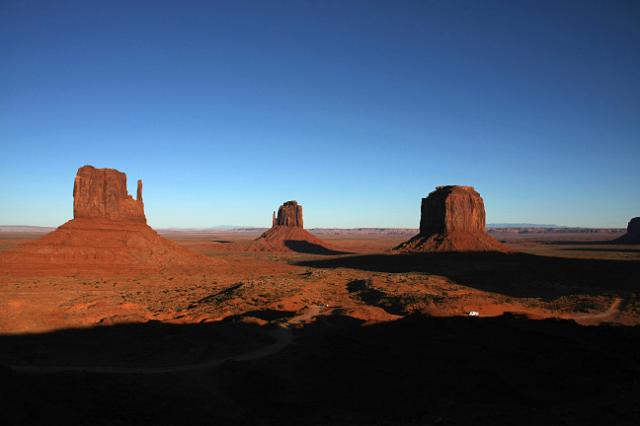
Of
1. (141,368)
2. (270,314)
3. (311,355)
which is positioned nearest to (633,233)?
(270,314)

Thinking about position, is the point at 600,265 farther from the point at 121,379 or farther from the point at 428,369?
the point at 121,379

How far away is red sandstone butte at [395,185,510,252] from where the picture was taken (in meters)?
81.5

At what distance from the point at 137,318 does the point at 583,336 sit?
24839mm

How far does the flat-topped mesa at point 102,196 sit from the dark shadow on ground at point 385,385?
1666 inches

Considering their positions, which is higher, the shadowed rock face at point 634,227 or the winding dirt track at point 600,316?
the shadowed rock face at point 634,227

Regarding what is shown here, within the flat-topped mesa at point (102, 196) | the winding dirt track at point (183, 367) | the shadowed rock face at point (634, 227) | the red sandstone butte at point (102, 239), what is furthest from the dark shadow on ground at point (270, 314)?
the shadowed rock face at point (634, 227)

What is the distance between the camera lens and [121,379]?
15.2 m

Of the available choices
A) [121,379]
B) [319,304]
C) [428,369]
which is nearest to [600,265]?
[319,304]

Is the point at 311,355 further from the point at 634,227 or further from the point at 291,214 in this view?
the point at 634,227

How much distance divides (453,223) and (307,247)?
40.2m

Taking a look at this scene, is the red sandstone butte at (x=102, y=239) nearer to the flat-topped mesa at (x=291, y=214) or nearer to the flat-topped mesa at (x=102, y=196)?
the flat-topped mesa at (x=102, y=196)

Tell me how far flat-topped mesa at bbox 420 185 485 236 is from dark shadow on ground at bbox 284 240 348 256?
87.2ft

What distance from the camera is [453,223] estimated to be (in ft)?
283

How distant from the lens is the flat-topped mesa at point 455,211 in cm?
8612
